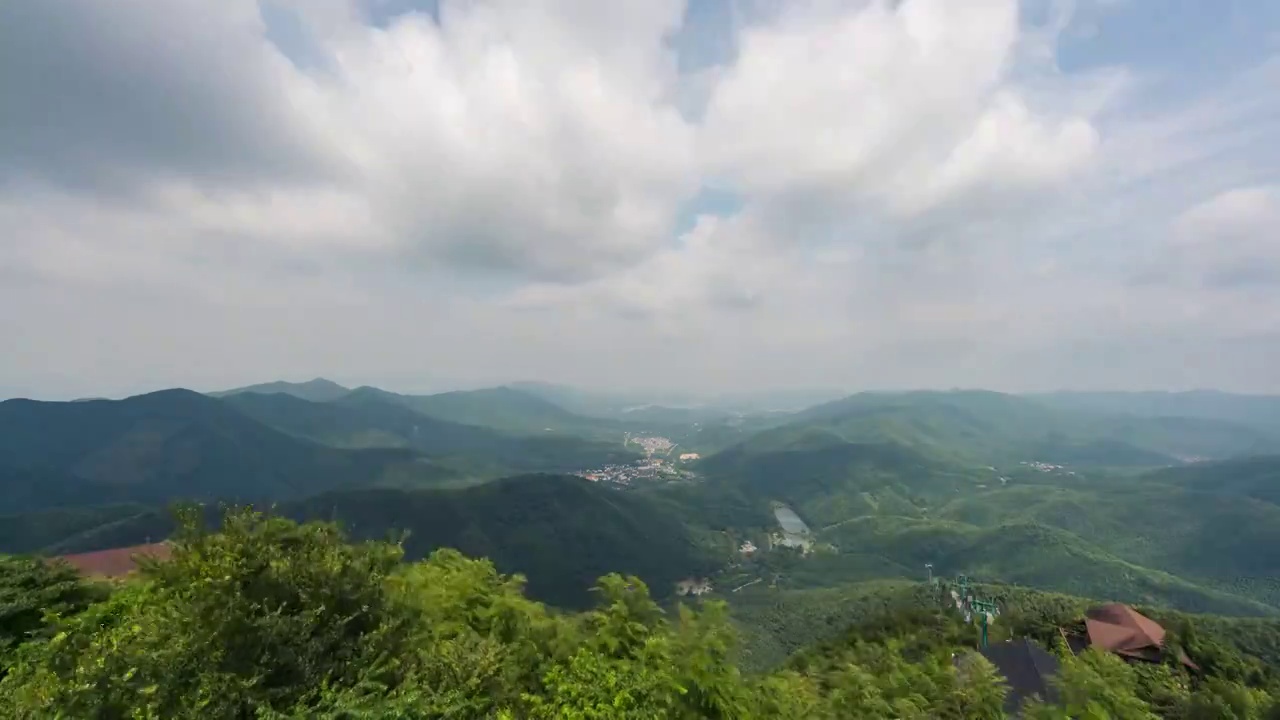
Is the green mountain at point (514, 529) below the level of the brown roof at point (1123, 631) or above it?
below

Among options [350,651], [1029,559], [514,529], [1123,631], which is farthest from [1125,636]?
[514,529]

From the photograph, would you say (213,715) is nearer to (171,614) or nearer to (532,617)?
(171,614)

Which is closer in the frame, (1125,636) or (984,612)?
(1125,636)

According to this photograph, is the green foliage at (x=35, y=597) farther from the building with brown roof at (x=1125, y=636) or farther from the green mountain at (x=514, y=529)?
the green mountain at (x=514, y=529)

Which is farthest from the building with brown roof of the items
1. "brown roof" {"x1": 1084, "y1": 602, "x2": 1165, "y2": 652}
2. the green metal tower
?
the green metal tower

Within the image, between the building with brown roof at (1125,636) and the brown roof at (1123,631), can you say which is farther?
the brown roof at (1123,631)

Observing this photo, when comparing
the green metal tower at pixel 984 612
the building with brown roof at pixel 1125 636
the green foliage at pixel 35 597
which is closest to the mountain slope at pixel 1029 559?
the green metal tower at pixel 984 612

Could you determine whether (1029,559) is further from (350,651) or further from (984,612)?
(350,651)

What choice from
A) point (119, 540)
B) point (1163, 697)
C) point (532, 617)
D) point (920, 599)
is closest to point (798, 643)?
point (920, 599)

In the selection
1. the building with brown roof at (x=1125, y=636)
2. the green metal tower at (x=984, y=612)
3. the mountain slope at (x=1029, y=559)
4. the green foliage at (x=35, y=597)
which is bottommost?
the mountain slope at (x=1029, y=559)
